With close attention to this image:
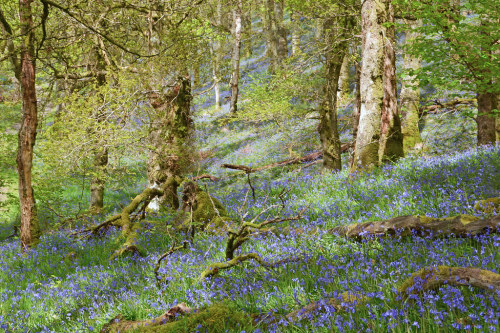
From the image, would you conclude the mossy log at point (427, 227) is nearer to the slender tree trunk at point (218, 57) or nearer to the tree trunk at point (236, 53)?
the slender tree trunk at point (218, 57)

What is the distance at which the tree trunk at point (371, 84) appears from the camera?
878 centimetres

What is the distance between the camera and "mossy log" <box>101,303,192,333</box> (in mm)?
3576

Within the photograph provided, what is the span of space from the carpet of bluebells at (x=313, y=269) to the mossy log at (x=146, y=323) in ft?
0.71

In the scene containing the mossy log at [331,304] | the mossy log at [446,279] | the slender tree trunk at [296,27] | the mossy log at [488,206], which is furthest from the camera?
the slender tree trunk at [296,27]

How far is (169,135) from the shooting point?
9.41 m

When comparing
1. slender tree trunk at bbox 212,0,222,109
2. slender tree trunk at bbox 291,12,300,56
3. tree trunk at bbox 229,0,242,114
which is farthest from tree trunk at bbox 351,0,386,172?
tree trunk at bbox 229,0,242,114

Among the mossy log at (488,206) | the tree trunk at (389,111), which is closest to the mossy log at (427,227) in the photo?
the mossy log at (488,206)

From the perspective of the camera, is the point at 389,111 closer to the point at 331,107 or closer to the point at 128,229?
the point at 331,107

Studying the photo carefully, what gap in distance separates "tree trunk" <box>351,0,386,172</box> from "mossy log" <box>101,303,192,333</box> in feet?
20.6

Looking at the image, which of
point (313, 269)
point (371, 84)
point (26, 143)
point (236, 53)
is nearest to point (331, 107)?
point (371, 84)

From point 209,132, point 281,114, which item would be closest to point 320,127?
point 281,114

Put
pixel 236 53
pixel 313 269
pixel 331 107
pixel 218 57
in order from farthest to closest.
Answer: pixel 218 57
pixel 236 53
pixel 331 107
pixel 313 269

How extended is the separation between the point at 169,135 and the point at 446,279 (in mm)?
7545

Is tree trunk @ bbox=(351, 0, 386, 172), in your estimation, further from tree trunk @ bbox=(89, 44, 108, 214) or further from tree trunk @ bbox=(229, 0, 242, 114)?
tree trunk @ bbox=(229, 0, 242, 114)
